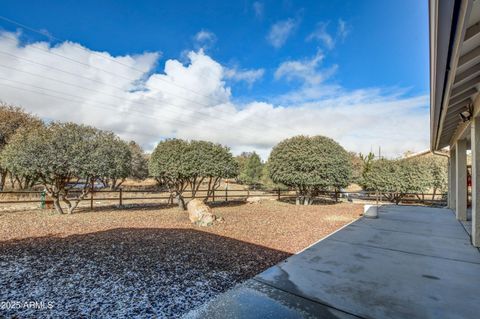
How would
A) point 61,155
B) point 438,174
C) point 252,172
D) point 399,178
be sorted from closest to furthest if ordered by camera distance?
1. point 61,155
2. point 399,178
3. point 438,174
4. point 252,172

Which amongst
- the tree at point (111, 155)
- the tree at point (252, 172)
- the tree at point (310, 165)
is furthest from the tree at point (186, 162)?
the tree at point (252, 172)

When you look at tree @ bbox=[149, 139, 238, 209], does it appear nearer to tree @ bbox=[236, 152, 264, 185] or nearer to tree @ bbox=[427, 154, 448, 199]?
tree @ bbox=[427, 154, 448, 199]

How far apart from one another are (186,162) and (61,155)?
369 cm

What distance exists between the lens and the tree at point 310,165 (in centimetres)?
1158

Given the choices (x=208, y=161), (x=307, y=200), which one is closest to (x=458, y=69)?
(x=208, y=161)

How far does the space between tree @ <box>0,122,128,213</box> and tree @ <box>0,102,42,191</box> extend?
6980 millimetres

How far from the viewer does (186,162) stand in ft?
29.0

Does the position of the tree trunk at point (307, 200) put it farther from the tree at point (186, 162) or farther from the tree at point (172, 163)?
the tree at point (172, 163)

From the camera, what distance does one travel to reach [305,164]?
457 inches

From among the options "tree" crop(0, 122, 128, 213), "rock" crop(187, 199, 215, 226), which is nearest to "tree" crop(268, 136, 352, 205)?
"rock" crop(187, 199, 215, 226)

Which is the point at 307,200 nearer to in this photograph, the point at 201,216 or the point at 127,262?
the point at 201,216

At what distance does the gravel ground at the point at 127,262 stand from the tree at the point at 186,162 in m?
2.55

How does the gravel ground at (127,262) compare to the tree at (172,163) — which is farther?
the tree at (172,163)

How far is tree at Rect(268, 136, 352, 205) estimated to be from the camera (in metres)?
11.6
